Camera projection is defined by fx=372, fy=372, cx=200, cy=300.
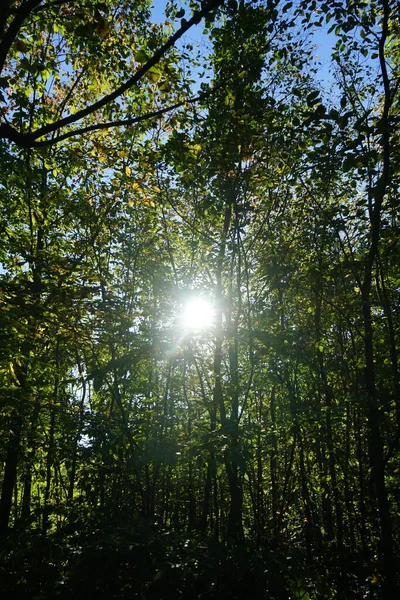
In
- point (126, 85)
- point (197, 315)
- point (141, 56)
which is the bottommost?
point (126, 85)

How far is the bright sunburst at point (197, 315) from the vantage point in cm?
657

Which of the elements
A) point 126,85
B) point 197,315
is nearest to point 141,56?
point 126,85

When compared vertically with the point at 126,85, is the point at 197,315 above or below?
above

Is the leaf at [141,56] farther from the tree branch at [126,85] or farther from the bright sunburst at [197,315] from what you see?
the bright sunburst at [197,315]

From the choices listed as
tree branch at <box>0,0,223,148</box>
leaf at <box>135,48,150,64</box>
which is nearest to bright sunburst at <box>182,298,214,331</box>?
tree branch at <box>0,0,223,148</box>

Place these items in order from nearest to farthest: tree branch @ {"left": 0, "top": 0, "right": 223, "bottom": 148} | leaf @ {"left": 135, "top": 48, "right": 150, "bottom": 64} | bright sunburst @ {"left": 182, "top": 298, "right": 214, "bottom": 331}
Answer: tree branch @ {"left": 0, "top": 0, "right": 223, "bottom": 148} < leaf @ {"left": 135, "top": 48, "right": 150, "bottom": 64} < bright sunburst @ {"left": 182, "top": 298, "right": 214, "bottom": 331}

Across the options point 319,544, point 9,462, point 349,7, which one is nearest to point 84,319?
point 9,462

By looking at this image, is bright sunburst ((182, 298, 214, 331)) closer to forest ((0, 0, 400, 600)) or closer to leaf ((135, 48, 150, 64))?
forest ((0, 0, 400, 600))

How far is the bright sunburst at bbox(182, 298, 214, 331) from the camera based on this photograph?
6.57m

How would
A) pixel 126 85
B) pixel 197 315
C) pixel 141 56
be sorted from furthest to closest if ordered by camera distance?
pixel 197 315 < pixel 141 56 < pixel 126 85

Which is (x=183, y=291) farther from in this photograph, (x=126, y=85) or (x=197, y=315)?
(x=126, y=85)

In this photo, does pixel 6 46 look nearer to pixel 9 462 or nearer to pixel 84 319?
pixel 84 319

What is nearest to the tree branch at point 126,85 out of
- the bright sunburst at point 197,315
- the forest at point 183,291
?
the forest at point 183,291

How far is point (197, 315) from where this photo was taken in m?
7.12
